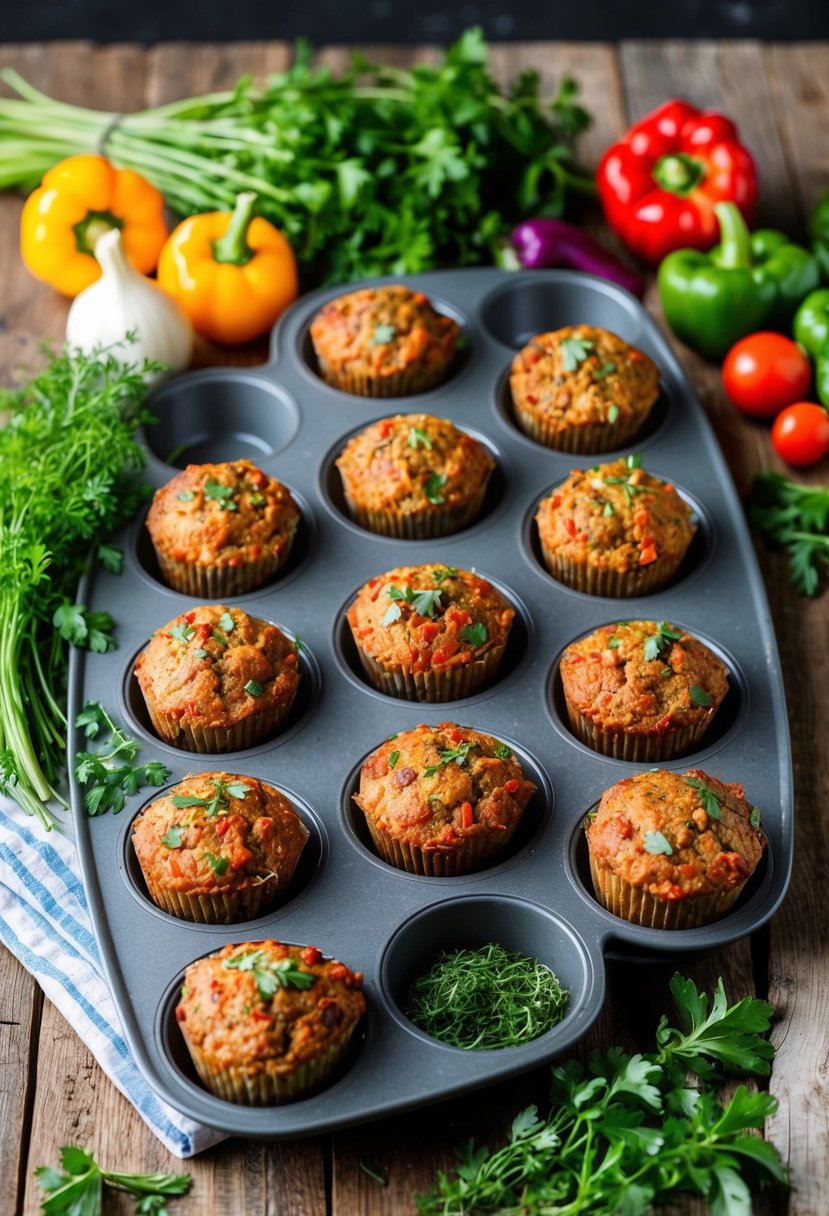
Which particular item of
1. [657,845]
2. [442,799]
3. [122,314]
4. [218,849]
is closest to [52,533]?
[122,314]

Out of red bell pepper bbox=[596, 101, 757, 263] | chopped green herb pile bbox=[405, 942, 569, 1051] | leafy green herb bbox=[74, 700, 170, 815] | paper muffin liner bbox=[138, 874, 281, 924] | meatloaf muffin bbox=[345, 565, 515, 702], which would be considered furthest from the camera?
red bell pepper bbox=[596, 101, 757, 263]

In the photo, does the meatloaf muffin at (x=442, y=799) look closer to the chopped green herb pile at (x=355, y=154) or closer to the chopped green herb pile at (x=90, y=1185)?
the chopped green herb pile at (x=90, y=1185)

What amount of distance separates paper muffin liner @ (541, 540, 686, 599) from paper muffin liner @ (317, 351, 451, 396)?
3.57ft

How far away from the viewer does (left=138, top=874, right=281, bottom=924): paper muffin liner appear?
13.8ft

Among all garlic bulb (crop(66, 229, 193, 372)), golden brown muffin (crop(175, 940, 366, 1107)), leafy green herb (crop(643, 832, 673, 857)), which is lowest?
golden brown muffin (crop(175, 940, 366, 1107))

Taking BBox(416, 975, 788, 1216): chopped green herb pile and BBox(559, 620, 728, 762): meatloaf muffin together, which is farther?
BBox(559, 620, 728, 762): meatloaf muffin

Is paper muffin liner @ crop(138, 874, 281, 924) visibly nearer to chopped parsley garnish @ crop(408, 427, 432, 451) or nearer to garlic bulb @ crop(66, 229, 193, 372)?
chopped parsley garnish @ crop(408, 427, 432, 451)

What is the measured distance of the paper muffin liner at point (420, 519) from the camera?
5367 millimetres

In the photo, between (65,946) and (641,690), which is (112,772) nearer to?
(65,946)

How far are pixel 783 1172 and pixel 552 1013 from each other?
75 centimetres

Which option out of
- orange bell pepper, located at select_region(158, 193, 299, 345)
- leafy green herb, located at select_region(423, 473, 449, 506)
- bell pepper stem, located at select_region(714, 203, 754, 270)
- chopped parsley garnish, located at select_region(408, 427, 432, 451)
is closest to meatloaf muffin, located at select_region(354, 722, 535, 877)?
leafy green herb, located at select_region(423, 473, 449, 506)

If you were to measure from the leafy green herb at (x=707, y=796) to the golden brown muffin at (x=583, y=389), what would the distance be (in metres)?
1.79

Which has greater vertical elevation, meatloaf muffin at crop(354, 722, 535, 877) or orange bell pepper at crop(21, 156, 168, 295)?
orange bell pepper at crop(21, 156, 168, 295)

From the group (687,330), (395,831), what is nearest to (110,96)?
(687,330)
